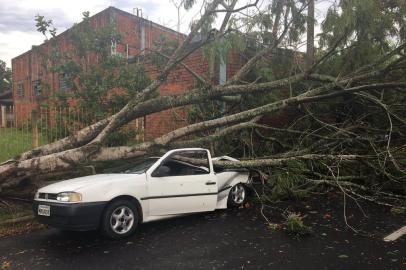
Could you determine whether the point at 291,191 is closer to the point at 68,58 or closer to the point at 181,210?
the point at 181,210

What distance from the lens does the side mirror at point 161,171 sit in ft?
22.9

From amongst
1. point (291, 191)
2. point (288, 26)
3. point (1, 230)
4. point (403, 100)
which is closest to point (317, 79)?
point (288, 26)

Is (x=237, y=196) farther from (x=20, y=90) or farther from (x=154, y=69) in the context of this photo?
(x=20, y=90)

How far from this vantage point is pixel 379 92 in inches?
407

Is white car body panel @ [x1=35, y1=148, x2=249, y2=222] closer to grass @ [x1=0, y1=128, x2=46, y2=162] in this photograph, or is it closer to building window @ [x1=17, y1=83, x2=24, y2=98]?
grass @ [x1=0, y1=128, x2=46, y2=162]

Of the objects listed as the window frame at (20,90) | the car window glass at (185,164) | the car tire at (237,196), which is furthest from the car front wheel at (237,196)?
the window frame at (20,90)

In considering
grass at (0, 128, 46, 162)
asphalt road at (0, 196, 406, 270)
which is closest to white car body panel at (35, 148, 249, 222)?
asphalt road at (0, 196, 406, 270)

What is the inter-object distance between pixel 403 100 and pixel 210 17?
4.89 metres

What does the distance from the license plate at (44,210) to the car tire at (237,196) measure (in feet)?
11.4

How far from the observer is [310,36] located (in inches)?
376

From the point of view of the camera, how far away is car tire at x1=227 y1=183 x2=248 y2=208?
8.44 meters

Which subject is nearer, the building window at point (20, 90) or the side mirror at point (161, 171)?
the side mirror at point (161, 171)

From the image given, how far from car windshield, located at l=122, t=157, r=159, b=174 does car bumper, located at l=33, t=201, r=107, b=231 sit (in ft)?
3.39

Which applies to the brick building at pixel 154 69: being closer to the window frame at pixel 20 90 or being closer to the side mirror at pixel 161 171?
the side mirror at pixel 161 171
